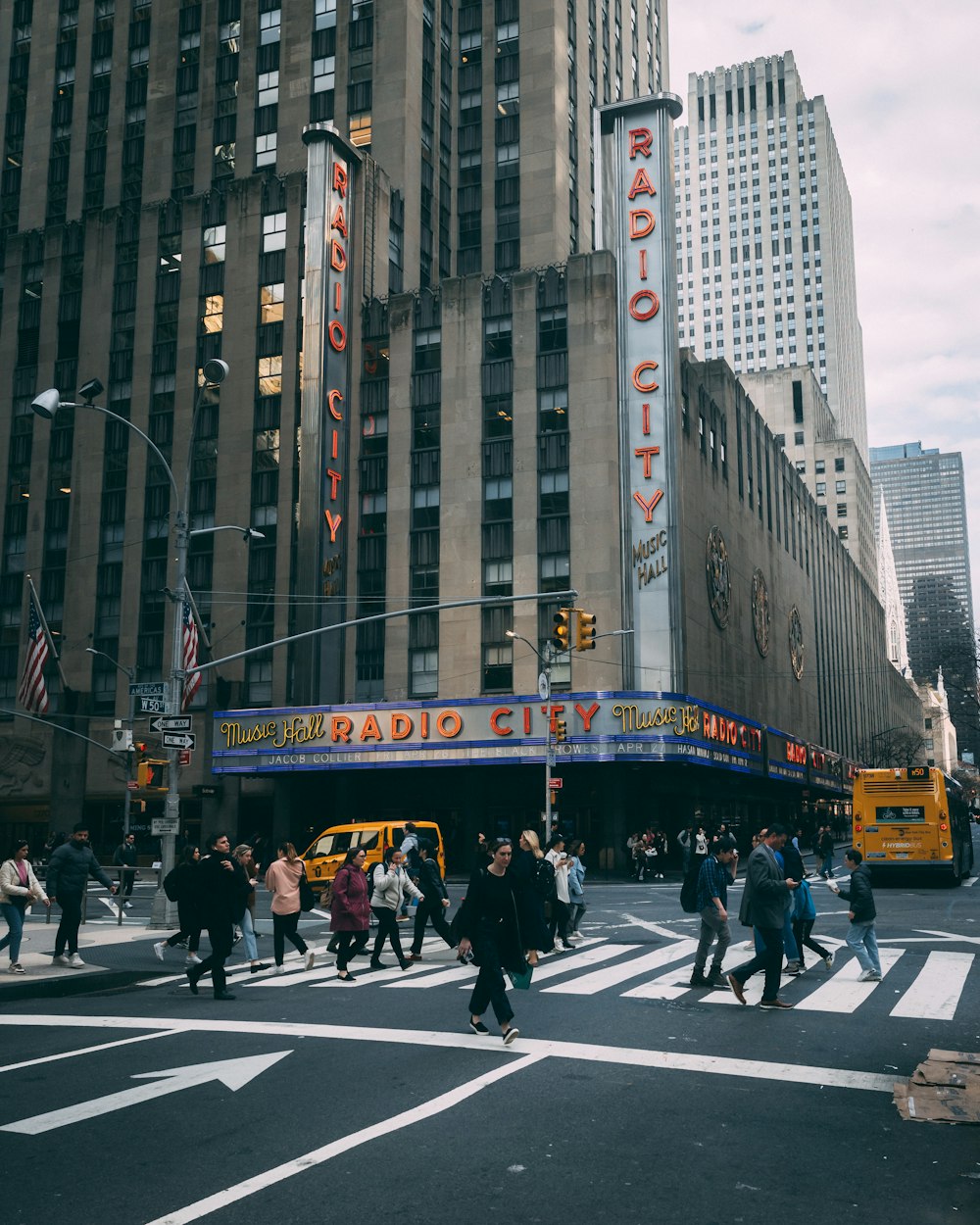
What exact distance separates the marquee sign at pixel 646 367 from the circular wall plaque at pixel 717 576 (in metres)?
8.30

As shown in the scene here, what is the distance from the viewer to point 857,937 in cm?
1468

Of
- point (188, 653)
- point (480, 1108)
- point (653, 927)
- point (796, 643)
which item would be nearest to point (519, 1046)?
point (480, 1108)

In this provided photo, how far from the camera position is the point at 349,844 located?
103ft

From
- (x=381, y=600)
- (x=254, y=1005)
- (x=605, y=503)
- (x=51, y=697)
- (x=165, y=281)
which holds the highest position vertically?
(x=165, y=281)

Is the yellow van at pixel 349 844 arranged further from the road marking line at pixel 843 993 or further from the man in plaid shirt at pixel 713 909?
the man in plaid shirt at pixel 713 909

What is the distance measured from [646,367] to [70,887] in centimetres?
3841

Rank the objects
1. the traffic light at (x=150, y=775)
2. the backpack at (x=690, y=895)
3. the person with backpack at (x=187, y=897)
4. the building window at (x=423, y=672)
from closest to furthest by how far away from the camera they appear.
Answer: the backpack at (x=690, y=895) < the person with backpack at (x=187, y=897) < the traffic light at (x=150, y=775) < the building window at (x=423, y=672)

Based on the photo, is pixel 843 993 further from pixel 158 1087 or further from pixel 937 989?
pixel 158 1087

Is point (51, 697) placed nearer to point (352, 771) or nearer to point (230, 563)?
point (230, 563)

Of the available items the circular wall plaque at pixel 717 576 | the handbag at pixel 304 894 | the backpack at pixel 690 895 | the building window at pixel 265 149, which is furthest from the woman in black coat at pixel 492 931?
the building window at pixel 265 149

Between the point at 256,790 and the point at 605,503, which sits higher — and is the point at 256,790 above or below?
below

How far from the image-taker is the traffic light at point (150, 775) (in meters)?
22.9

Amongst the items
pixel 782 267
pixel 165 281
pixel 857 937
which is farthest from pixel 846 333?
pixel 857 937

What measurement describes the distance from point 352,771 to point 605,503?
16881 mm
